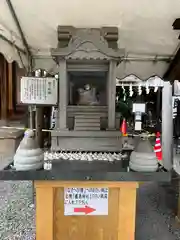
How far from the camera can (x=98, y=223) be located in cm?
182

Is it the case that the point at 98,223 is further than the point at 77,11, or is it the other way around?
the point at 77,11

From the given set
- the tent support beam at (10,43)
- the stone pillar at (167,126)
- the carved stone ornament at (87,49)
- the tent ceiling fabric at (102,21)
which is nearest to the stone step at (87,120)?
the carved stone ornament at (87,49)

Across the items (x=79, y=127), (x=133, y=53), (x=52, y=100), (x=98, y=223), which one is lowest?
(x=98, y=223)

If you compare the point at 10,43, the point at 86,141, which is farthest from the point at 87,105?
the point at 10,43

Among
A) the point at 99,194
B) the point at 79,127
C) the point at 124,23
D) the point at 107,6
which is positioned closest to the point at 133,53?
the point at 124,23

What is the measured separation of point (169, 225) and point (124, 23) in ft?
6.39

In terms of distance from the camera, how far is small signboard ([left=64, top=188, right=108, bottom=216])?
1.76 m

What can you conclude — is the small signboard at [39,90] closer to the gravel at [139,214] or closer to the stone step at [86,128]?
the stone step at [86,128]

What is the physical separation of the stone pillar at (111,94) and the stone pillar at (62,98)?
1.13 feet

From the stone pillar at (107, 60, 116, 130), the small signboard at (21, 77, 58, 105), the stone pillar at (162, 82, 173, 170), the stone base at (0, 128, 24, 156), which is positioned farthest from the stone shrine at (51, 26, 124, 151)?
the stone base at (0, 128, 24, 156)

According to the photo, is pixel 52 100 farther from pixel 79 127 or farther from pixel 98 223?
pixel 98 223

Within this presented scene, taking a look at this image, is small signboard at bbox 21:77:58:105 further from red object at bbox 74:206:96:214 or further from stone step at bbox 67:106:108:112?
red object at bbox 74:206:96:214

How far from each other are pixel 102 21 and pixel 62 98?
72 centimetres

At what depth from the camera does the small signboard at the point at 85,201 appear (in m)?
1.76
